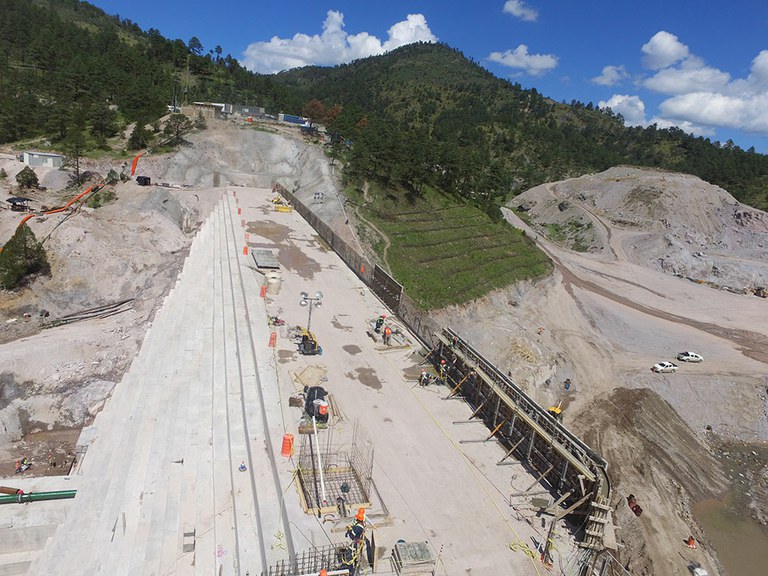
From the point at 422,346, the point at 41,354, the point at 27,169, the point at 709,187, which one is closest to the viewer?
the point at 422,346

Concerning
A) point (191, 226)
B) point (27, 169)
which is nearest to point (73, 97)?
point (27, 169)

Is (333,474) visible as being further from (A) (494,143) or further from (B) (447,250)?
(A) (494,143)

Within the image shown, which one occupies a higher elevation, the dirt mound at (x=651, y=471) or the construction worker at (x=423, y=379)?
the construction worker at (x=423, y=379)

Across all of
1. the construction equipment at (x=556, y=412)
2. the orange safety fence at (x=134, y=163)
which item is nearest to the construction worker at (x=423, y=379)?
the construction equipment at (x=556, y=412)

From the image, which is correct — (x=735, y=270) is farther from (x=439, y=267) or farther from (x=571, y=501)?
(x=571, y=501)

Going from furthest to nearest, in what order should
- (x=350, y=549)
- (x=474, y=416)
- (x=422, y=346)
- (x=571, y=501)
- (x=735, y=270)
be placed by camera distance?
(x=735, y=270) < (x=422, y=346) < (x=474, y=416) < (x=571, y=501) < (x=350, y=549)

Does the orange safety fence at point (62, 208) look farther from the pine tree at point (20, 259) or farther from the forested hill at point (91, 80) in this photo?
the forested hill at point (91, 80)
